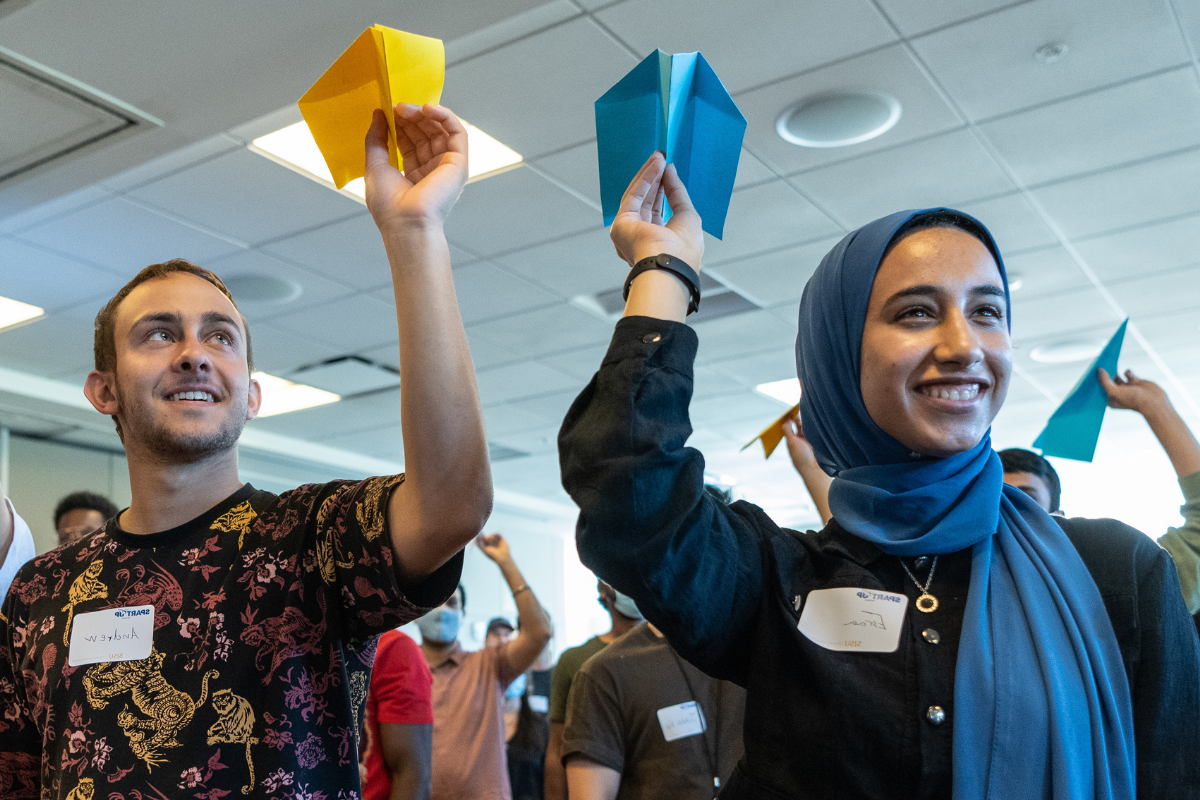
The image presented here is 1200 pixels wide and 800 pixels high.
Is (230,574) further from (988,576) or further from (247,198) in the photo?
(247,198)

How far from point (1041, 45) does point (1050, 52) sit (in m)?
0.06

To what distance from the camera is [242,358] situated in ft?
4.54

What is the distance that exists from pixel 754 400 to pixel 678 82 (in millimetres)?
6615

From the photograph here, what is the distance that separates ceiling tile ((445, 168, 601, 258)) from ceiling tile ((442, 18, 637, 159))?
33 cm

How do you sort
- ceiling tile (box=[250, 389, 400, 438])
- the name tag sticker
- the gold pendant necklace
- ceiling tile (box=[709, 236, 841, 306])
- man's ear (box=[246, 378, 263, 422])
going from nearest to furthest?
the gold pendant necklace
the name tag sticker
man's ear (box=[246, 378, 263, 422])
ceiling tile (box=[709, 236, 841, 306])
ceiling tile (box=[250, 389, 400, 438])

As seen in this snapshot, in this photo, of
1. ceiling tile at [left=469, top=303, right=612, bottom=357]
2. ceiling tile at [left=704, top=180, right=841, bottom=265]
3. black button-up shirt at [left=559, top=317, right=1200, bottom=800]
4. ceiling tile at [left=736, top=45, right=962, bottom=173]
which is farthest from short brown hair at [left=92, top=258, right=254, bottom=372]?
ceiling tile at [left=469, top=303, right=612, bottom=357]

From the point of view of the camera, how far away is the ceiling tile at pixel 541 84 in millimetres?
3199

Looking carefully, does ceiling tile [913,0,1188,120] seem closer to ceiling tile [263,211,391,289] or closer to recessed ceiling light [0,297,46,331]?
ceiling tile [263,211,391,289]

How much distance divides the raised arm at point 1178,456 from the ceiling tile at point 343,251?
3042 mm

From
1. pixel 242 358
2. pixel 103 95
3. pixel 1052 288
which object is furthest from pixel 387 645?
pixel 1052 288

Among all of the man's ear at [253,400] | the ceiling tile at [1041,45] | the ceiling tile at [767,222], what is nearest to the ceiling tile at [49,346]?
the ceiling tile at [767,222]

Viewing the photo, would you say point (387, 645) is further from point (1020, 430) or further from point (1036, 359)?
point (1020, 430)

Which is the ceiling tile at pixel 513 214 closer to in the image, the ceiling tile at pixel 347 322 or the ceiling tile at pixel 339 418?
the ceiling tile at pixel 347 322

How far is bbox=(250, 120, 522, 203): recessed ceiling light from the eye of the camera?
3.75 m
